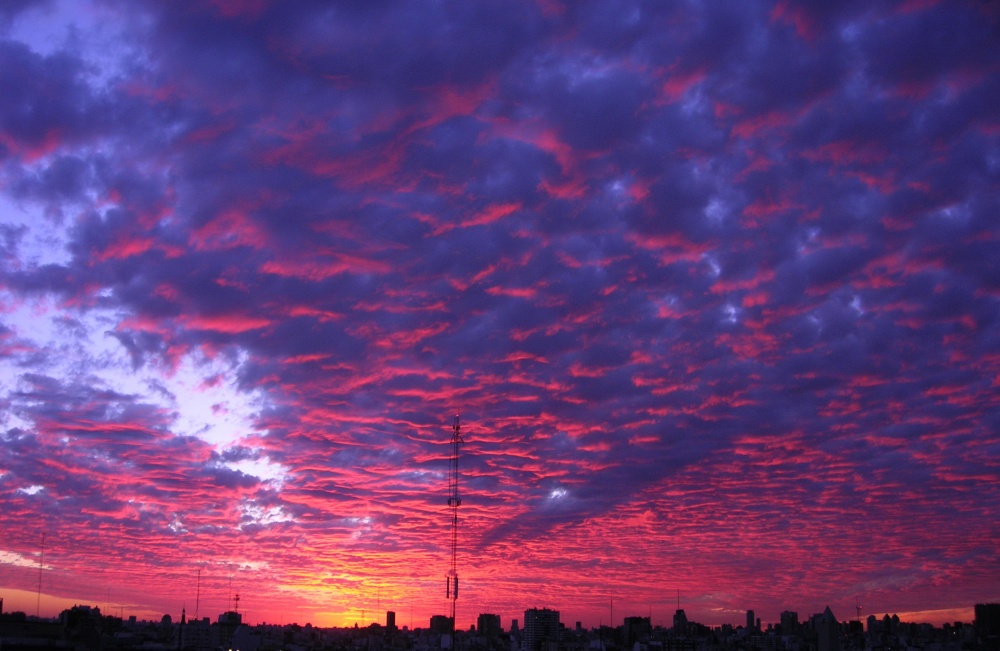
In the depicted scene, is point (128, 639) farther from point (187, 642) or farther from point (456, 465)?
point (456, 465)

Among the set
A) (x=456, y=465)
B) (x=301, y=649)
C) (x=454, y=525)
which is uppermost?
(x=456, y=465)

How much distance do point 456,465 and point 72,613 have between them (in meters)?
101

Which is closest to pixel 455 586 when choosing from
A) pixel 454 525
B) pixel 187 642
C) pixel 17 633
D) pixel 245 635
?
pixel 454 525

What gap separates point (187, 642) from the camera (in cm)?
19638

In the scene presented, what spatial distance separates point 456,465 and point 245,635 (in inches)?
2297

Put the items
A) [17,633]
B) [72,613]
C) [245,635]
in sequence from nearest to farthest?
[17,633]
[245,635]
[72,613]

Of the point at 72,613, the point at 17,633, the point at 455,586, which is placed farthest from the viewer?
the point at 72,613

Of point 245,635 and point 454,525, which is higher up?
point 454,525

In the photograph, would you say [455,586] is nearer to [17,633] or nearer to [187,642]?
[17,633]

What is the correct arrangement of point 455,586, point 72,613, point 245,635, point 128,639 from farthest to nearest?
point 72,613, point 245,635, point 128,639, point 455,586

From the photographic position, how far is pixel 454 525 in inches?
5955

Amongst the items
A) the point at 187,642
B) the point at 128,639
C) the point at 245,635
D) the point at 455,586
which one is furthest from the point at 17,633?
the point at 187,642

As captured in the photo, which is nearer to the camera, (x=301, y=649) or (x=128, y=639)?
(x=128, y=639)

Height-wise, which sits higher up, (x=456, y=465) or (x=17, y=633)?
(x=456, y=465)
